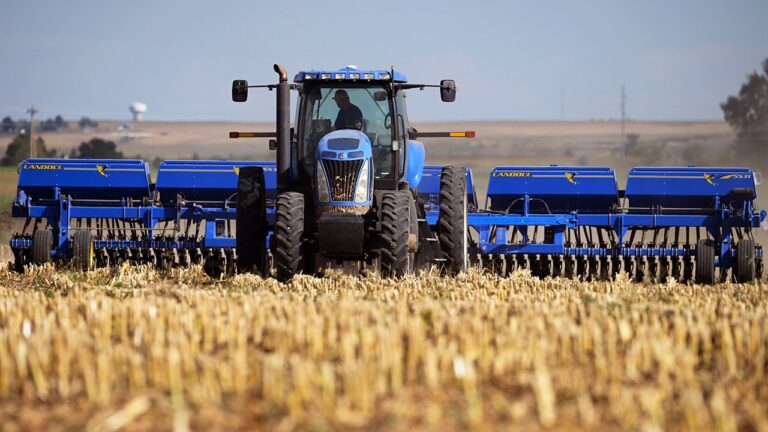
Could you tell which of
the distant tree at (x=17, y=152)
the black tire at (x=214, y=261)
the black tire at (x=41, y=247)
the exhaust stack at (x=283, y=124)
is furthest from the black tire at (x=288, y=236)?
the distant tree at (x=17, y=152)

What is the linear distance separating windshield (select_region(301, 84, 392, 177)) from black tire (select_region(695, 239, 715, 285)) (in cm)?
404

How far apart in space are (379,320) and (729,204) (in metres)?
8.85

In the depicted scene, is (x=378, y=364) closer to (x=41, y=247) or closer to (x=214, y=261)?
(x=214, y=261)

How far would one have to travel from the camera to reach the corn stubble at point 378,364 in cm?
490

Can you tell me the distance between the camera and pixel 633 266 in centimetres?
1414

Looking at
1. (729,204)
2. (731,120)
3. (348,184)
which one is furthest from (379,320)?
(731,120)

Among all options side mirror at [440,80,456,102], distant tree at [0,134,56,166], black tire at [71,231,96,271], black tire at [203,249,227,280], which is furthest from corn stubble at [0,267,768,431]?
distant tree at [0,134,56,166]

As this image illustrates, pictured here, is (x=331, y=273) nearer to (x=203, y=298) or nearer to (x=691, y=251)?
(x=203, y=298)

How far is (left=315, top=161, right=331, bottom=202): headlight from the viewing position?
11289 mm

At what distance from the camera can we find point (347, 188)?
11.2 metres

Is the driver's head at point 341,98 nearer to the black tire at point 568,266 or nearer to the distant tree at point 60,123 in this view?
the black tire at point 568,266

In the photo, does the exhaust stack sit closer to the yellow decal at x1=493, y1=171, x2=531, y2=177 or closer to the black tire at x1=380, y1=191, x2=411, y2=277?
the black tire at x1=380, y1=191, x2=411, y2=277

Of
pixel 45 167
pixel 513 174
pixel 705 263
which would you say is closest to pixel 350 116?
pixel 513 174

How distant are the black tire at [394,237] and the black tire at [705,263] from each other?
4328 mm
